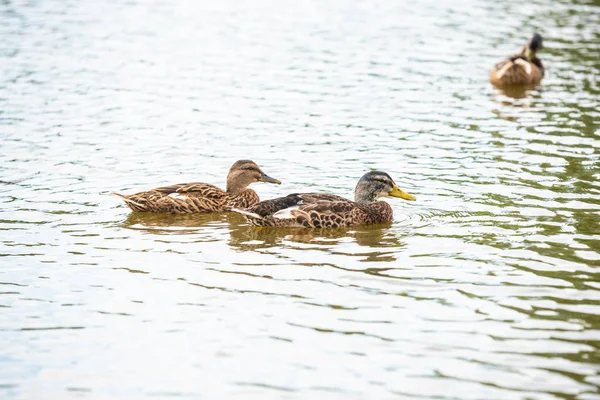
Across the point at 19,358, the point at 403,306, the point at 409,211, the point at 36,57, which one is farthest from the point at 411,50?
the point at 19,358

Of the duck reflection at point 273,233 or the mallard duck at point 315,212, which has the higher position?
the mallard duck at point 315,212

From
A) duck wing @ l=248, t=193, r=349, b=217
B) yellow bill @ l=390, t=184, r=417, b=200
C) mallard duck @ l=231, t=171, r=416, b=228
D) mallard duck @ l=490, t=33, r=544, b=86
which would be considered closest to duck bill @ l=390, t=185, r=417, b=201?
yellow bill @ l=390, t=184, r=417, b=200

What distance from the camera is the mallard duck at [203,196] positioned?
13.5 m

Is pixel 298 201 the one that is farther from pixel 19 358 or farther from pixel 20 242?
pixel 19 358

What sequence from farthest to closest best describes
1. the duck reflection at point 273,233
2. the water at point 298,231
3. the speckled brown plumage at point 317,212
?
the speckled brown plumage at point 317,212, the duck reflection at point 273,233, the water at point 298,231

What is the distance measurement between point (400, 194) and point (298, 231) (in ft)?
5.01

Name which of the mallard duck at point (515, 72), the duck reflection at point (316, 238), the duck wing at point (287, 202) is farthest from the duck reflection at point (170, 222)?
the mallard duck at point (515, 72)

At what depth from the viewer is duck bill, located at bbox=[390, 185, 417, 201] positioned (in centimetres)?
1332

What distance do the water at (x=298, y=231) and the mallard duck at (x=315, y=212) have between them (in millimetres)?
177

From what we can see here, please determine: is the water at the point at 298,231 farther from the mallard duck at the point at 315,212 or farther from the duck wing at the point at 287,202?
the duck wing at the point at 287,202

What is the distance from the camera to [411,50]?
1005 inches

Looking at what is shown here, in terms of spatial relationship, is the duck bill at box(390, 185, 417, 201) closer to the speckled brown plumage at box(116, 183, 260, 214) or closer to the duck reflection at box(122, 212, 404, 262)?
the duck reflection at box(122, 212, 404, 262)

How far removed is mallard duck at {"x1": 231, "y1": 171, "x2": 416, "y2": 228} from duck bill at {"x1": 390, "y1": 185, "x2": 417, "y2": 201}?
238 mm

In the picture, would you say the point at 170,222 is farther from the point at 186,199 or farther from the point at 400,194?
the point at 400,194
